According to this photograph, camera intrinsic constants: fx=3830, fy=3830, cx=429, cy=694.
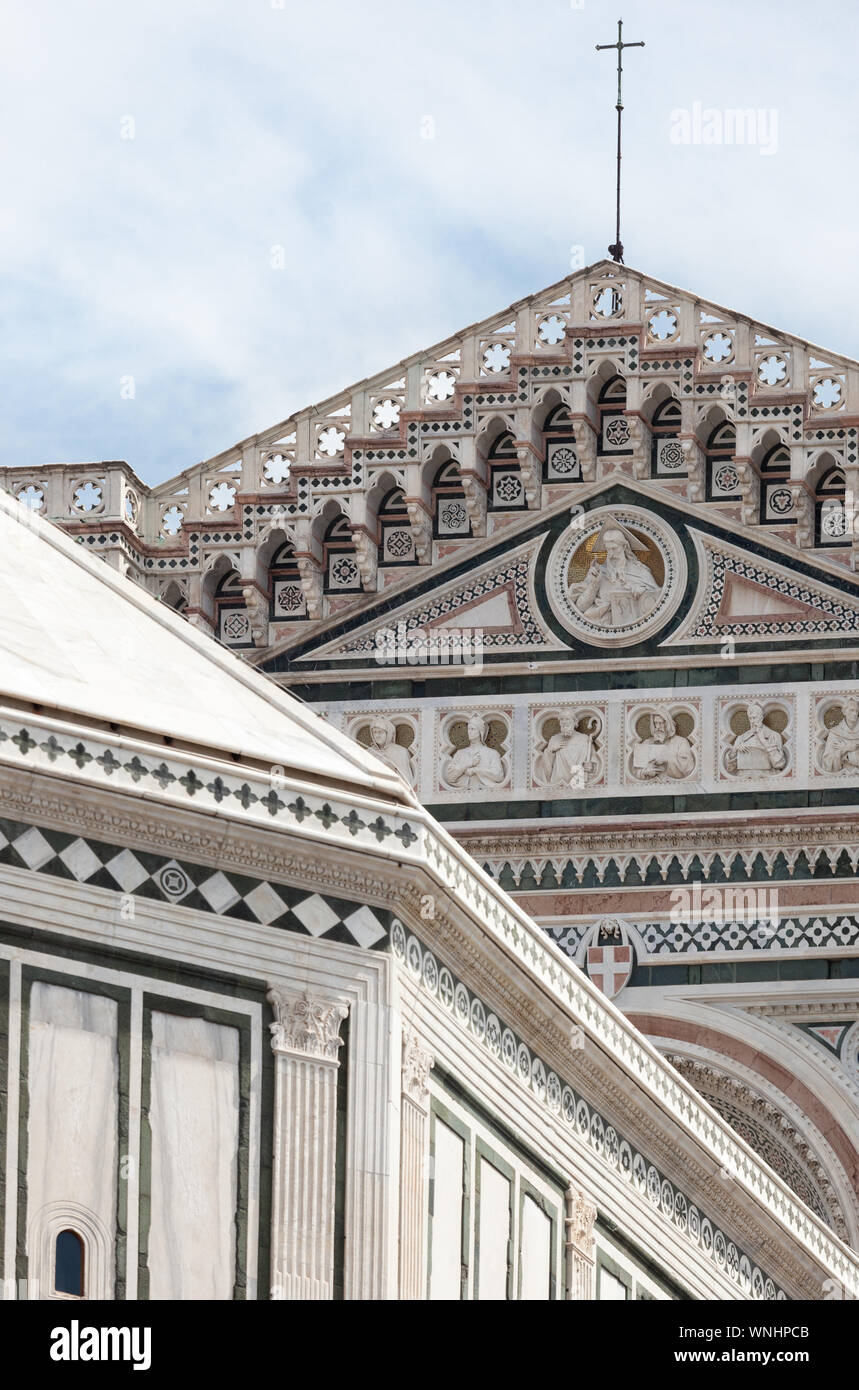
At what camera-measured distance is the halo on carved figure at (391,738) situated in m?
20.1

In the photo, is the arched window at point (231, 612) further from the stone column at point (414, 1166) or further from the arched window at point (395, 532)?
the stone column at point (414, 1166)

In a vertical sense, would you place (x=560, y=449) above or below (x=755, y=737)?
above

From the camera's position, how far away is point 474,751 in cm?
2006

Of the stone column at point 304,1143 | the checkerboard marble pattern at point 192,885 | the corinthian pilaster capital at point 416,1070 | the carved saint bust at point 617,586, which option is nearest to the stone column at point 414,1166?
the corinthian pilaster capital at point 416,1070

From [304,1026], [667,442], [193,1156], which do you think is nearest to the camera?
[193,1156]

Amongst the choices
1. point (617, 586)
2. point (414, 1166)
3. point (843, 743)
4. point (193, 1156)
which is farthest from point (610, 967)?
point (193, 1156)

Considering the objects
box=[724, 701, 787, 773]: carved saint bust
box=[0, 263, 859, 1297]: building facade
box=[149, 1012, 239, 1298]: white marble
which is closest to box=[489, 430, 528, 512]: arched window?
box=[0, 263, 859, 1297]: building facade

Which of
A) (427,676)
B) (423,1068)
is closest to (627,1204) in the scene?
(423,1068)

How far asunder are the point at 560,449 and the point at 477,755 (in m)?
1.88

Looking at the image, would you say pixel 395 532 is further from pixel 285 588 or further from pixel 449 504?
pixel 285 588

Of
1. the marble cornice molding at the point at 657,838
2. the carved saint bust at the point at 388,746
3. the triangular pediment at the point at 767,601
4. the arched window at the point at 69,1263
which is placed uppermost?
the triangular pediment at the point at 767,601

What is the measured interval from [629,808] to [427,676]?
136 cm

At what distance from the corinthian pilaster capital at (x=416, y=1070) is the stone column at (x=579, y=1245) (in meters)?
1.54
